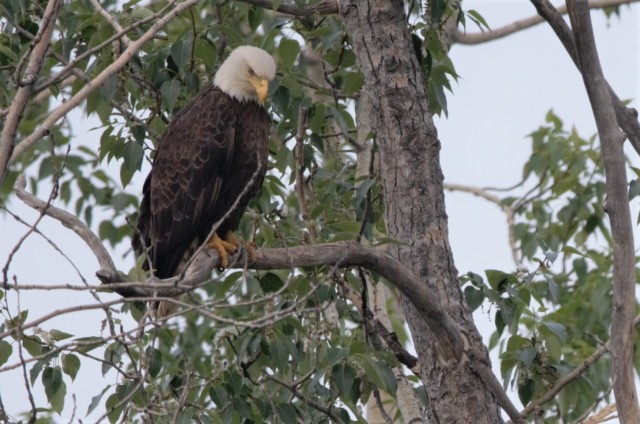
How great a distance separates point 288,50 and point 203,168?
69 cm

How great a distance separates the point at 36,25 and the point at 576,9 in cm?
229

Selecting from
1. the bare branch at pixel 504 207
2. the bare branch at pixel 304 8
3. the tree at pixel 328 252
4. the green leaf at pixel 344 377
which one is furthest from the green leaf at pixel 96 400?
the bare branch at pixel 504 207

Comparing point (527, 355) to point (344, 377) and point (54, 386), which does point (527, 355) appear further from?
point (54, 386)

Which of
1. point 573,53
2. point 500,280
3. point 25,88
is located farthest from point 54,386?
point 573,53

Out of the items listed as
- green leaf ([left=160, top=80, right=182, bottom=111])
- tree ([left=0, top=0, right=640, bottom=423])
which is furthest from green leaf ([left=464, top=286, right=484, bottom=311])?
green leaf ([left=160, top=80, right=182, bottom=111])

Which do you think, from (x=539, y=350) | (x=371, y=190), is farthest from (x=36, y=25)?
(x=539, y=350)

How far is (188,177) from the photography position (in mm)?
4934

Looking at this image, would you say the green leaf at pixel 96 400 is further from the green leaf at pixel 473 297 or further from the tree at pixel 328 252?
the green leaf at pixel 473 297

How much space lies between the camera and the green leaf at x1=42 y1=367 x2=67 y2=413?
3.90 m

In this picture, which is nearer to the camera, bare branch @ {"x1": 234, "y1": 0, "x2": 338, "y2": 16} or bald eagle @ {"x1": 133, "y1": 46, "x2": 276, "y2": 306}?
bare branch @ {"x1": 234, "y1": 0, "x2": 338, "y2": 16}

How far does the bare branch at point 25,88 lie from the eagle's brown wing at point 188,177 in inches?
62.3

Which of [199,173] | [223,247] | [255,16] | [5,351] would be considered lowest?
[5,351]

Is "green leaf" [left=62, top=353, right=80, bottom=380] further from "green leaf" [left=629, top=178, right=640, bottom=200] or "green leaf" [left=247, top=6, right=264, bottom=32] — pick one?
"green leaf" [left=629, top=178, right=640, bottom=200]

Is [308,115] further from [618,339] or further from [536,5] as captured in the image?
[618,339]
